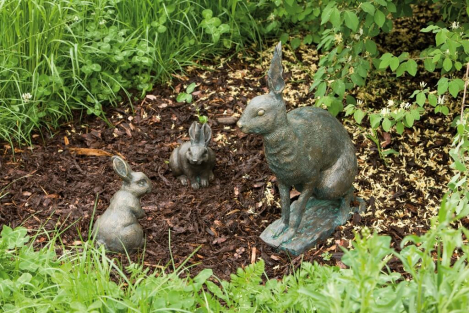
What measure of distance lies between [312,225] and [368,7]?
1.43 m

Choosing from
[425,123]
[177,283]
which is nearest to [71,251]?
[177,283]

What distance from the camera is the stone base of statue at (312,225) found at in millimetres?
4500

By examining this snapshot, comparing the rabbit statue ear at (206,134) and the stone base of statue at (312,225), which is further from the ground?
the rabbit statue ear at (206,134)

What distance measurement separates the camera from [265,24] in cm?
635

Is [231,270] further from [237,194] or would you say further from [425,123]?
[425,123]

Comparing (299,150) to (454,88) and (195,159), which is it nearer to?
(195,159)

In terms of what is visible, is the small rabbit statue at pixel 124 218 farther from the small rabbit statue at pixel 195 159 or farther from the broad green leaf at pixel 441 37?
the broad green leaf at pixel 441 37

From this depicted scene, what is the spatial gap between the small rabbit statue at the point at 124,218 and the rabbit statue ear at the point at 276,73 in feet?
3.45

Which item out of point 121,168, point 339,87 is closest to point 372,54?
point 339,87

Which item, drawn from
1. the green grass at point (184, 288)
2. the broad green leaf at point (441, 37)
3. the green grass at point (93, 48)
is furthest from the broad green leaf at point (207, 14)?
the green grass at point (184, 288)

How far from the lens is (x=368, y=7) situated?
448cm

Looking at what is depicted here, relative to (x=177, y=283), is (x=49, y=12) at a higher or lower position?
higher

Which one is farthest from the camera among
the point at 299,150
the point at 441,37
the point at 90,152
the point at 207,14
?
the point at 207,14

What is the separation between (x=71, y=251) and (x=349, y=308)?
221 centimetres
